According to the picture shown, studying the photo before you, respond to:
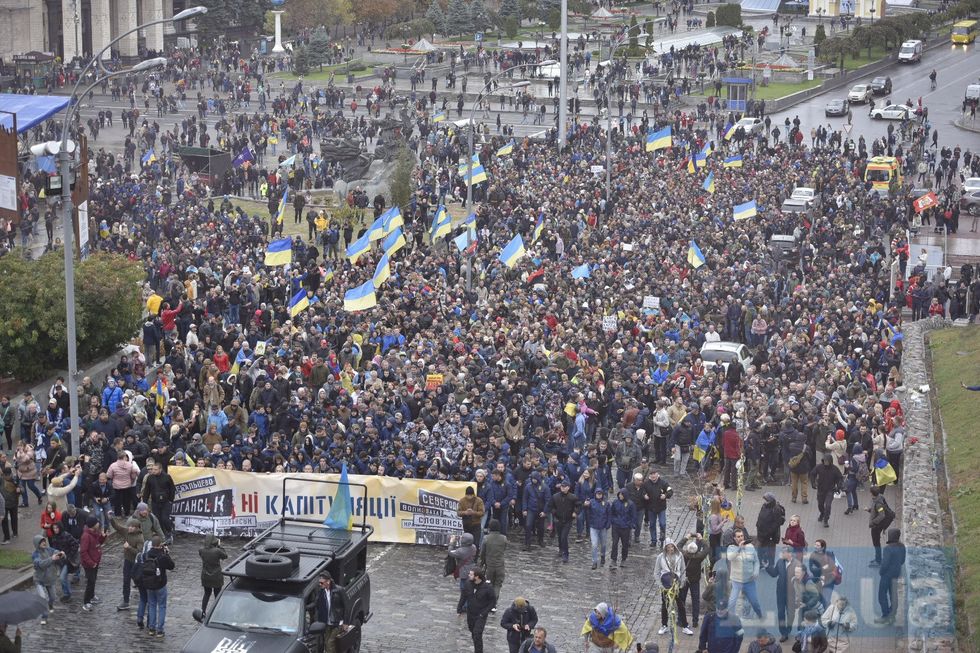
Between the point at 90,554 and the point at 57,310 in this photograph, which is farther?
the point at 57,310

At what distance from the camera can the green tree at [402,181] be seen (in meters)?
51.0

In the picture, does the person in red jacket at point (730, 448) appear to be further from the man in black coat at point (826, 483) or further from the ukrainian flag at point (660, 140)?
the ukrainian flag at point (660, 140)

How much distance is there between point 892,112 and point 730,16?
36531 millimetres

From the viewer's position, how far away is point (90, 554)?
2098 centimetres

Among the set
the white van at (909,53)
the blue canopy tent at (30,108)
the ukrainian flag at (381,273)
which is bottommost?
the ukrainian flag at (381,273)

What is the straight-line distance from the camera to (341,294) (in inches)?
1420

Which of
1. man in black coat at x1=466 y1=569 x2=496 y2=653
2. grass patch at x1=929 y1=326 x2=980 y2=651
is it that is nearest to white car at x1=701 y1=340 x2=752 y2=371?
grass patch at x1=929 y1=326 x2=980 y2=651

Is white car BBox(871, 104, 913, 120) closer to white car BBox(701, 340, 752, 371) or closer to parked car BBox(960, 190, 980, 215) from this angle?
parked car BBox(960, 190, 980, 215)

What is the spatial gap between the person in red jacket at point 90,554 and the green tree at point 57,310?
9.23m

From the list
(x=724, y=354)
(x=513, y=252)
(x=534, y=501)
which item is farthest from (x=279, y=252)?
(x=534, y=501)

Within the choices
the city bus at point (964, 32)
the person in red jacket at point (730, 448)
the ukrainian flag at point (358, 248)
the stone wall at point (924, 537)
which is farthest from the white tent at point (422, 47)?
the person in red jacket at point (730, 448)

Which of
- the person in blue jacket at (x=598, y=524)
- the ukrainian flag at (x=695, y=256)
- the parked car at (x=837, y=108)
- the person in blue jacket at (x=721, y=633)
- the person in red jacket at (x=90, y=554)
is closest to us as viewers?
the person in blue jacket at (x=721, y=633)

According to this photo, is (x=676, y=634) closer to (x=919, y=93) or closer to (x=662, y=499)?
(x=662, y=499)

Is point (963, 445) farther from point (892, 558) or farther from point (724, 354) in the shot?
point (892, 558)
